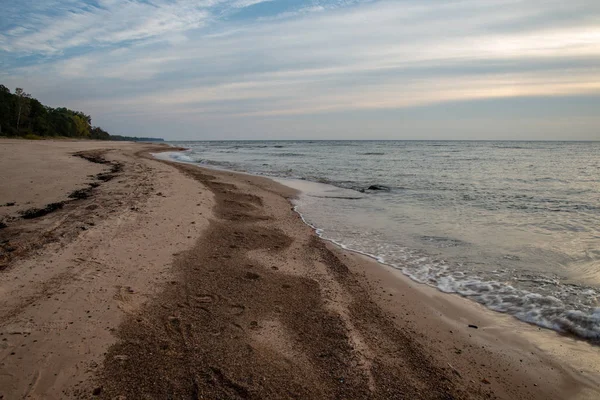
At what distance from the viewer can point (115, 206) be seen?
8.32 m

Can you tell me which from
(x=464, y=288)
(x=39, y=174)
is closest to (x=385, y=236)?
(x=464, y=288)

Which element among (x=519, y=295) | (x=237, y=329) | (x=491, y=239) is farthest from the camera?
(x=491, y=239)

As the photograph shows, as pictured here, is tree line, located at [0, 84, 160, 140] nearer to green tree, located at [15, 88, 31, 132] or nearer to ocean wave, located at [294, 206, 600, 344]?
green tree, located at [15, 88, 31, 132]

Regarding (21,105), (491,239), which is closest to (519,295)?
(491,239)

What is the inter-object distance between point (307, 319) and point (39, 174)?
13.7 metres

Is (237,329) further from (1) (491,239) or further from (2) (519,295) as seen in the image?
(1) (491,239)

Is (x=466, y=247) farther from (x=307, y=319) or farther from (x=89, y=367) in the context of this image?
(x=89, y=367)

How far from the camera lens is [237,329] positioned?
11.8 feet

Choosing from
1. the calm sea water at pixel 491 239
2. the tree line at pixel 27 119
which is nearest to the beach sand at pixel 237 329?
the calm sea water at pixel 491 239

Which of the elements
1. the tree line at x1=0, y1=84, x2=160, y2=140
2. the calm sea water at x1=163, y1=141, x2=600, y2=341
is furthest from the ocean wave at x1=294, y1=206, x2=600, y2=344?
the tree line at x1=0, y1=84, x2=160, y2=140

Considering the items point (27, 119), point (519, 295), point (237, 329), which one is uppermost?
point (27, 119)

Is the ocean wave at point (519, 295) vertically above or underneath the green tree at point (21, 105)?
underneath

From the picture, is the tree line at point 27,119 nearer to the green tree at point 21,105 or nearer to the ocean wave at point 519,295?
the green tree at point 21,105

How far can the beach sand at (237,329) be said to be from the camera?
281 centimetres
